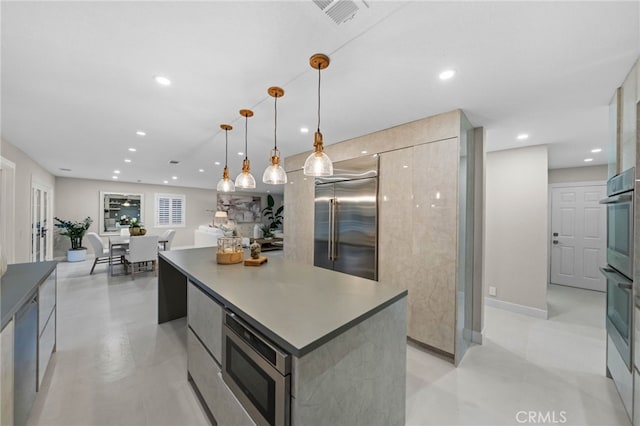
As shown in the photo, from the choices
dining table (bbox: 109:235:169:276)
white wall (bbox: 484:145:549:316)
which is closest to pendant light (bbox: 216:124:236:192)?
white wall (bbox: 484:145:549:316)

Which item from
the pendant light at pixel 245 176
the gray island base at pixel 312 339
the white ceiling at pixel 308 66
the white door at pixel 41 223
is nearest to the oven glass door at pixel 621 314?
the white ceiling at pixel 308 66

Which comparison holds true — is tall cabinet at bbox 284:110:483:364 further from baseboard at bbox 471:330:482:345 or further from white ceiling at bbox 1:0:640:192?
white ceiling at bbox 1:0:640:192

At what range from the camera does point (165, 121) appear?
283 cm

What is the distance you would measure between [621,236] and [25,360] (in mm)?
4203

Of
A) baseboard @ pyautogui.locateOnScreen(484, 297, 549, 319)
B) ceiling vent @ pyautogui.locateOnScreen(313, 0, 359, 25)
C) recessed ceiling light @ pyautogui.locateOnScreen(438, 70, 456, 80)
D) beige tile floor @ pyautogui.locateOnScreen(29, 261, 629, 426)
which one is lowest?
beige tile floor @ pyautogui.locateOnScreen(29, 261, 629, 426)

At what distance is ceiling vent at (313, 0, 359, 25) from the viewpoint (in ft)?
3.90

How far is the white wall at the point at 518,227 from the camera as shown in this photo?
3346 millimetres

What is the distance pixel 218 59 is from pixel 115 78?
0.96 metres

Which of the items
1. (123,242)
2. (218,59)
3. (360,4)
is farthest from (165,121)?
(123,242)

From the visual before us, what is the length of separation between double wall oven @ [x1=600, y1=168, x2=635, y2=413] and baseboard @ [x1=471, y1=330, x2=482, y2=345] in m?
0.94

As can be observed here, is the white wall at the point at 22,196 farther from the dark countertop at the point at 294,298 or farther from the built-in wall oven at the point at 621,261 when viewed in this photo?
the built-in wall oven at the point at 621,261

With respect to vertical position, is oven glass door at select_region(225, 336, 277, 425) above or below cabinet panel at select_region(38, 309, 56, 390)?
above

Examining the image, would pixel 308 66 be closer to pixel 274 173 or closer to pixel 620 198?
pixel 274 173

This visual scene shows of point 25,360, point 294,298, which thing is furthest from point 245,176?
point 25,360
